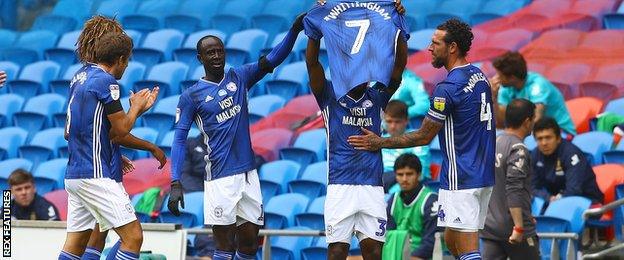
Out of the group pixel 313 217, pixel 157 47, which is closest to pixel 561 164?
pixel 313 217

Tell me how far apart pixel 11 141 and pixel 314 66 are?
7.01m

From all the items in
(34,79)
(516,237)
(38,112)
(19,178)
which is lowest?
(516,237)

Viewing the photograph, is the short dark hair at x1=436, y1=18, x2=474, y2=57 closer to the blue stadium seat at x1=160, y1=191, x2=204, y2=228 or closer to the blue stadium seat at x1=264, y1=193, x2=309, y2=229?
the blue stadium seat at x1=264, y1=193, x2=309, y2=229

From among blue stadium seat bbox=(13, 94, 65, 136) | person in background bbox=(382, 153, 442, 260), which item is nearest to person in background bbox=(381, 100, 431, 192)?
person in background bbox=(382, 153, 442, 260)

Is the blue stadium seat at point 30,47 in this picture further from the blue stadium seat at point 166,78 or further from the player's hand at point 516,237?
the player's hand at point 516,237

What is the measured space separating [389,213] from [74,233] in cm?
307

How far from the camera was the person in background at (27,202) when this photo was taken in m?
11.7

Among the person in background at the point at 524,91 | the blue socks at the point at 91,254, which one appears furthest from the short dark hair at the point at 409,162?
the blue socks at the point at 91,254

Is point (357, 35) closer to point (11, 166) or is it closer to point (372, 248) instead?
point (372, 248)

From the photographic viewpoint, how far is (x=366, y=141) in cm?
866

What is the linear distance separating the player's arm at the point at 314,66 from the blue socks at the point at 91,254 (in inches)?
A: 66.5

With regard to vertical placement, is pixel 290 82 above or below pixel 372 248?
above

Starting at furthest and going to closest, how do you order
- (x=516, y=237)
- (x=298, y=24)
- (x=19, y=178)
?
1. (x=19, y=178)
2. (x=516, y=237)
3. (x=298, y=24)

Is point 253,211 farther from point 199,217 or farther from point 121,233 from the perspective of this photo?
point 199,217
